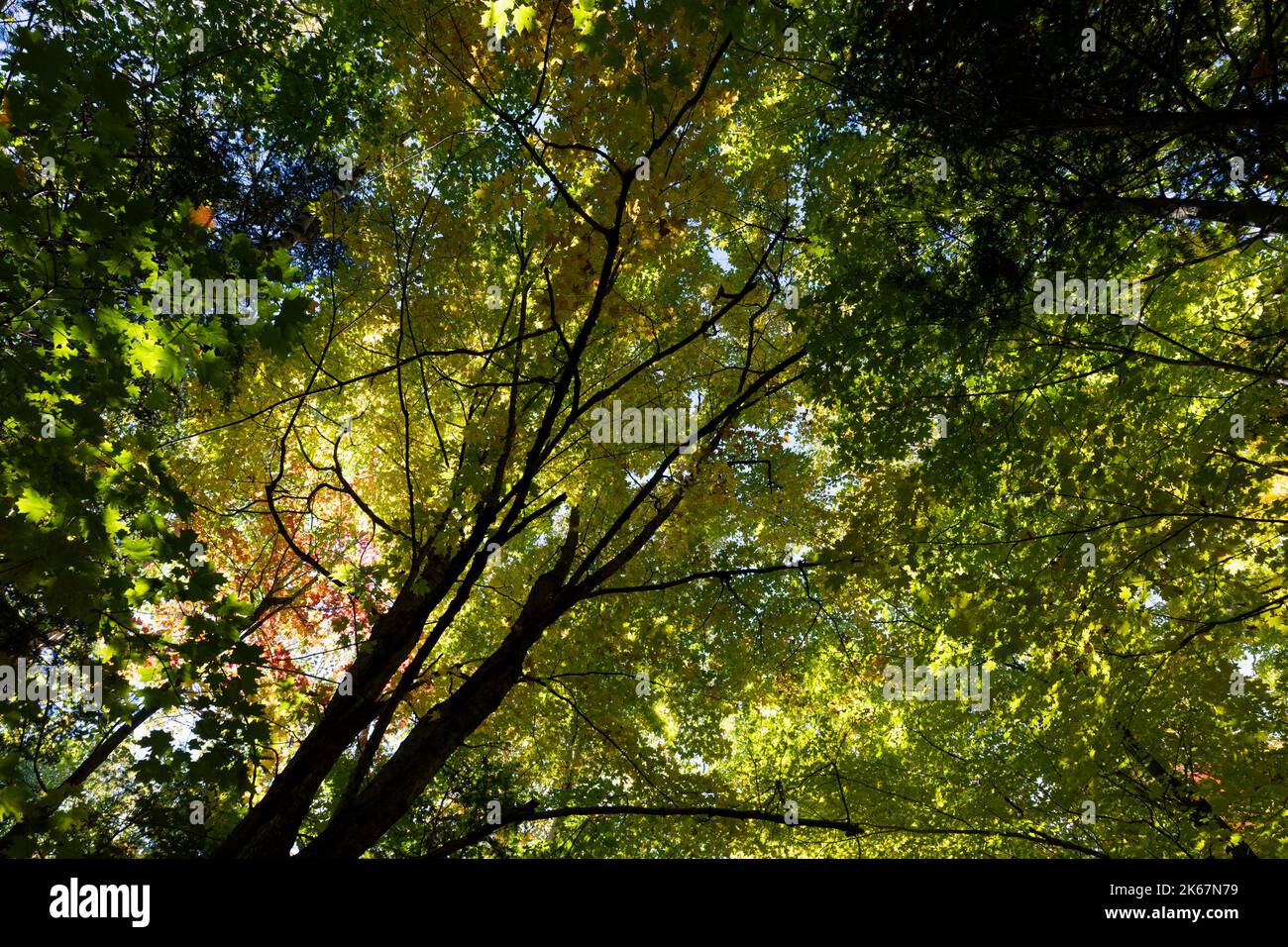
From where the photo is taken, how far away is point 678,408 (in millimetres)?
7359

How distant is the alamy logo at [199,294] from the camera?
3191 mm

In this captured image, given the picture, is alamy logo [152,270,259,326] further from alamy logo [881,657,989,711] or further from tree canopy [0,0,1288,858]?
alamy logo [881,657,989,711]

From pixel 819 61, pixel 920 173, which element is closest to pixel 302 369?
pixel 819 61

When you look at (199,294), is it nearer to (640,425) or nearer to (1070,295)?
(640,425)

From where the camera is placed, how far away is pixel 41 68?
2.52 metres

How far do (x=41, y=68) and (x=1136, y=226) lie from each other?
6.17m

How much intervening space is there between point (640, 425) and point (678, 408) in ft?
2.74
